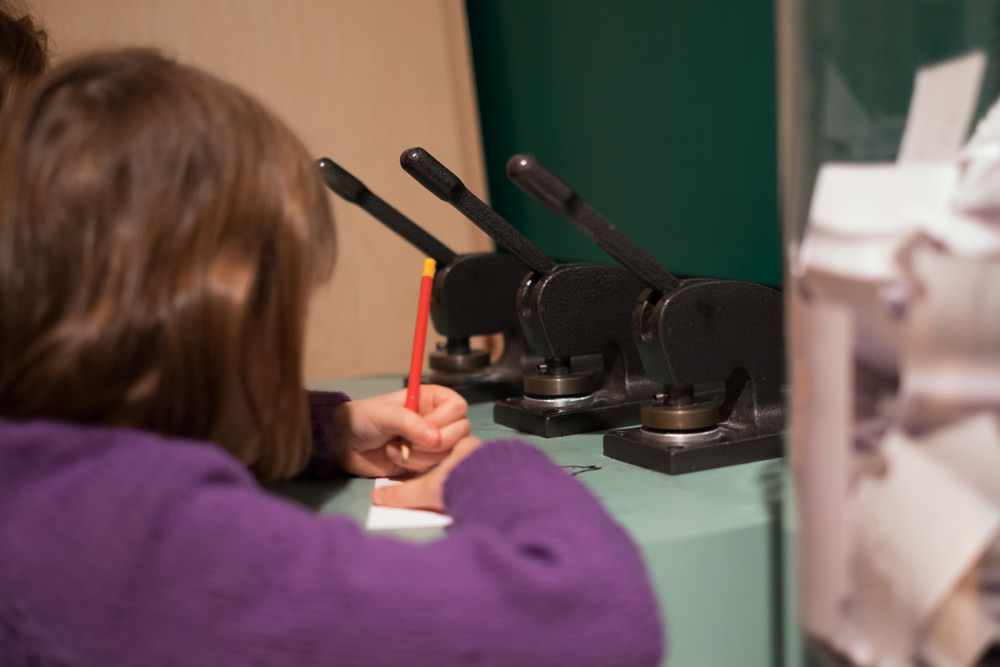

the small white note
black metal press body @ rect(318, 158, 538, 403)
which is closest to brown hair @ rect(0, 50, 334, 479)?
the small white note

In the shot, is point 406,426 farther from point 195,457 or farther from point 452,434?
point 195,457

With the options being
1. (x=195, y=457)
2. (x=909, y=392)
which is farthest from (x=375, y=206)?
(x=909, y=392)

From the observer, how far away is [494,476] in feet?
1.80

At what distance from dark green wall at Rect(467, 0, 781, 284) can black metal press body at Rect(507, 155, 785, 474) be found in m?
0.23

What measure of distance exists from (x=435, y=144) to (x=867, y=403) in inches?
44.1

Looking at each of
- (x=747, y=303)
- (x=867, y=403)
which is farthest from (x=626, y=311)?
(x=867, y=403)

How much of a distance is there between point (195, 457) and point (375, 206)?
20.8 inches

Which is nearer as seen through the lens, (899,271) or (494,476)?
(899,271)

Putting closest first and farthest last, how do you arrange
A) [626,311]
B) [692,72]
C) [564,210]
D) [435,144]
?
[564,210] → [626,311] → [692,72] → [435,144]

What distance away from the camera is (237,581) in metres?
0.42

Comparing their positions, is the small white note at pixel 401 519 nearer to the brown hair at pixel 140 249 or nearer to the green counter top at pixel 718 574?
the green counter top at pixel 718 574

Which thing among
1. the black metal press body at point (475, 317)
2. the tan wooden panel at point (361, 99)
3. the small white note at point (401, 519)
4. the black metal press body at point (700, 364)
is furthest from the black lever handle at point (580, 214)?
the tan wooden panel at point (361, 99)

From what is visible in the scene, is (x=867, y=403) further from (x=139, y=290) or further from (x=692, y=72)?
(x=692, y=72)

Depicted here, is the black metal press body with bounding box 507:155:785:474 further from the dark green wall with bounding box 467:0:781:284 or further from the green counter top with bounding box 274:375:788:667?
the dark green wall with bounding box 467:0:781:284
